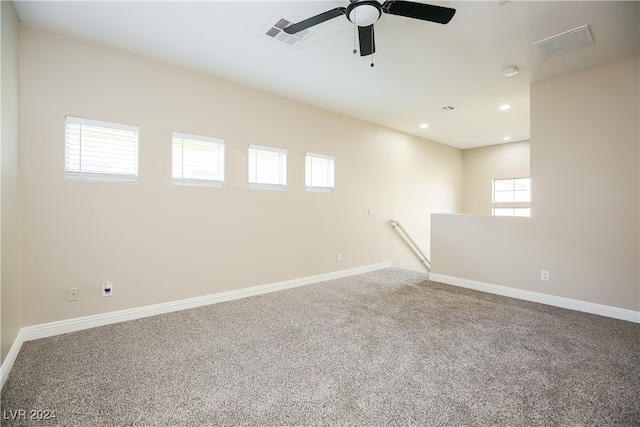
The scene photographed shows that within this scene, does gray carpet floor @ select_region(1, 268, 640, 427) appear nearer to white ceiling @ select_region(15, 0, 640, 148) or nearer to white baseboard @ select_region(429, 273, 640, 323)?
white baseboard @ select_region(429, 273, 640, 323)

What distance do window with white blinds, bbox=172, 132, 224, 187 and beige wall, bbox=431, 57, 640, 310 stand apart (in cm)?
371

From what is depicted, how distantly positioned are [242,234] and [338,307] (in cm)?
148

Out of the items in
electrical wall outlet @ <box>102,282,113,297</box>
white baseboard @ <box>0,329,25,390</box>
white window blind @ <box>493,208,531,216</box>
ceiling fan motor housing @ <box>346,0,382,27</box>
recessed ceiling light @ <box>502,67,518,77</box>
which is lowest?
white baseboard @ <box>0,329,25,390</box>

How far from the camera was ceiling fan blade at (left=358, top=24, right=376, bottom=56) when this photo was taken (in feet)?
7.13

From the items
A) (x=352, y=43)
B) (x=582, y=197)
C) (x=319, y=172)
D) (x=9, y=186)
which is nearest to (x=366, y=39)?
(x=352, y=43)

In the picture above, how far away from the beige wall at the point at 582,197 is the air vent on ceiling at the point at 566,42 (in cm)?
69

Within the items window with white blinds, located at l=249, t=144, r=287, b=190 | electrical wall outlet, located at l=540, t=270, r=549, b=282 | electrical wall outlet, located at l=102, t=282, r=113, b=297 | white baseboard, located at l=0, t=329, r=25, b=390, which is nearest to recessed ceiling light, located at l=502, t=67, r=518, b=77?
electrical wall outlet, located at l=540, t=270, r=549, b=282

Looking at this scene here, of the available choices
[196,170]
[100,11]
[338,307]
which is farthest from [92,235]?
[338,307]

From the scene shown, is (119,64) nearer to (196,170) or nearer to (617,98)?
(196,170)

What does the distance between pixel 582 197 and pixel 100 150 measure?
200 inches

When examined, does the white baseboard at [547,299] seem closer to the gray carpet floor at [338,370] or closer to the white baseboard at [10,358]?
the gray carpet floor at [338,370]

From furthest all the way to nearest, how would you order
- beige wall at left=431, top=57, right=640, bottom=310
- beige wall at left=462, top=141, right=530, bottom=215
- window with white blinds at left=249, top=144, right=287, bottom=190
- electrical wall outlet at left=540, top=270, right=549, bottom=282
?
beige wall at left=462, top=141, right=530, bottom=215, window with white blinds at left=249, top=144, right=287, bottom=190, electrical wall outlet at left=540, top=270, right=549, bottom=282, beige wall at left=431, top=57, right=640, bottom=310

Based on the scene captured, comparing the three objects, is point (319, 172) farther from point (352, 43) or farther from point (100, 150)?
point (100, 150)

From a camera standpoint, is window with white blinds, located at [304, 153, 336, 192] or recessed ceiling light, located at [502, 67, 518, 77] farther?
window with white blinds, located at [304, 153, 336, 192]
